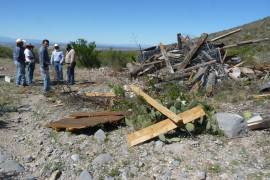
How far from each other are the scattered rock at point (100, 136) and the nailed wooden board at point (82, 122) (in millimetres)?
272

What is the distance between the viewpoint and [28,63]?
15102 mm

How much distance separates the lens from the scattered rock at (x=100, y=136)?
8187 mm

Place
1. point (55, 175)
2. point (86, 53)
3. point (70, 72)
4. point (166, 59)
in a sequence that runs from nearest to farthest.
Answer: point (55, 175)
point (70, 72)
point (166, 59)
point (86, 53)

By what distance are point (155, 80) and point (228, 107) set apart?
3879 millimetres

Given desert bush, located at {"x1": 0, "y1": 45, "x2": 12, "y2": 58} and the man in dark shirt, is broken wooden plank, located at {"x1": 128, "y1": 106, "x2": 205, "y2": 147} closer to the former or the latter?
the man in dark shirt

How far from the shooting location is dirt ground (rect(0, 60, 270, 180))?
21.9 feet

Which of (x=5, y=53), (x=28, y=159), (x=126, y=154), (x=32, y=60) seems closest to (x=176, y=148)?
(x=126, y=154)

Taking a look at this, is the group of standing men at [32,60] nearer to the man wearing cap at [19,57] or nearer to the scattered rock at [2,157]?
the man wearing cap at [19,57]

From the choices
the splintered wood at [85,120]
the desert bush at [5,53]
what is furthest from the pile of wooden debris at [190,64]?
the desert bush at [5,53]

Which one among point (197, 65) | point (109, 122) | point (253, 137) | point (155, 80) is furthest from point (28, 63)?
point (253, 137)

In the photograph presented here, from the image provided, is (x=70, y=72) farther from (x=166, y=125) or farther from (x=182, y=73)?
(x=166, y=125)

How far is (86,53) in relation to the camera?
23.6 metres

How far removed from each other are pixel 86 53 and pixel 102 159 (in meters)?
16.8

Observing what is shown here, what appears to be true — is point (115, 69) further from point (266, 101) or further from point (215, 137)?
point (215, 137)
